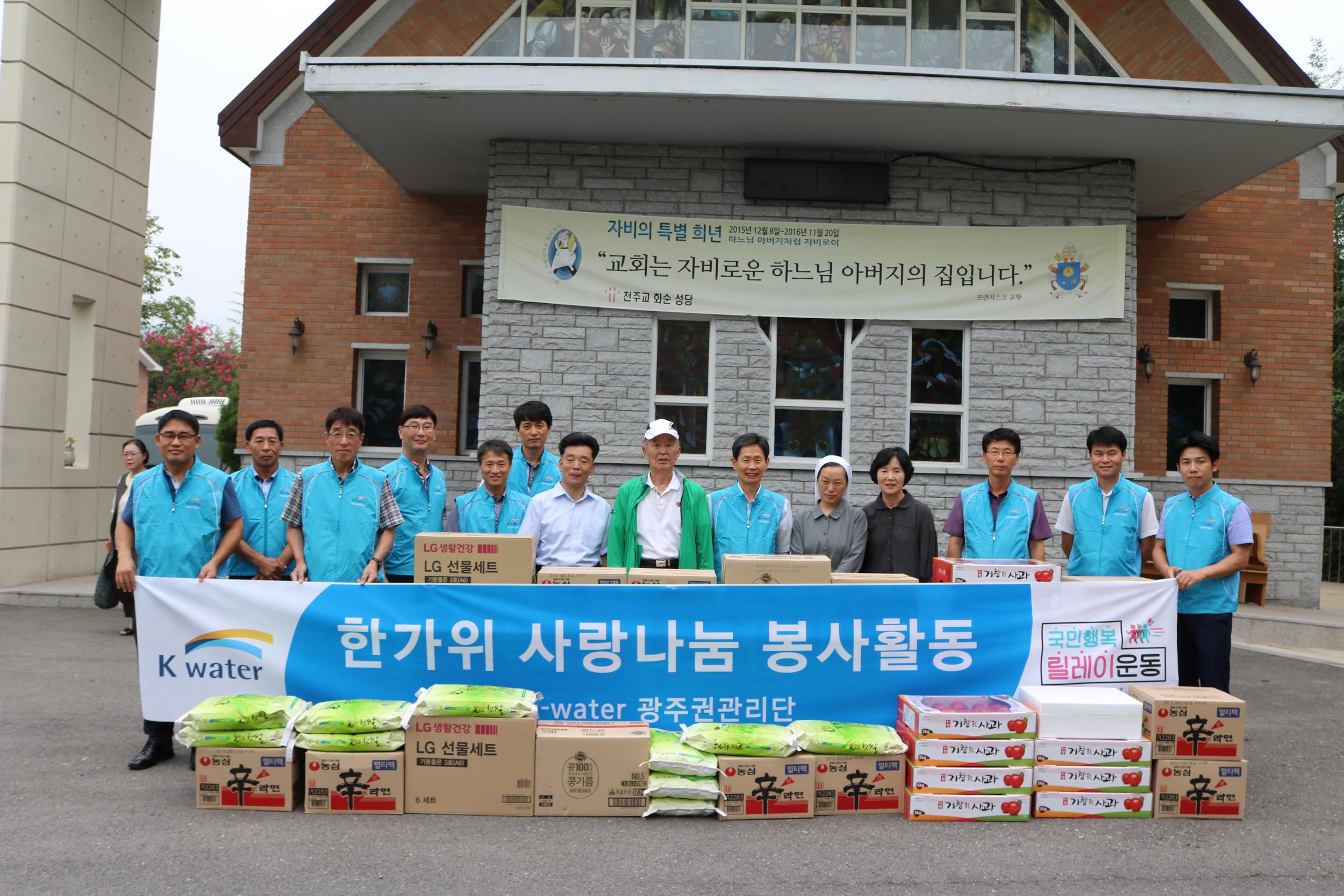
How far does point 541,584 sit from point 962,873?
2279 mm

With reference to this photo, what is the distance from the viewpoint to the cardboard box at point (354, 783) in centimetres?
425

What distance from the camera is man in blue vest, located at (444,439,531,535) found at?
5793mm

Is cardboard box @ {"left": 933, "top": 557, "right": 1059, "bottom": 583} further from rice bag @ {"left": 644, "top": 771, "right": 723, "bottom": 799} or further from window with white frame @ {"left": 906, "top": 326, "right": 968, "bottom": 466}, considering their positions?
window with white frame @ {"left": 906, "top": 326, "right": 968, "bottom": 466}

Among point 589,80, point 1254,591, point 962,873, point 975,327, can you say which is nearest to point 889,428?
point 975,327

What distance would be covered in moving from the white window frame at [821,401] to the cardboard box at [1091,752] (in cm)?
521

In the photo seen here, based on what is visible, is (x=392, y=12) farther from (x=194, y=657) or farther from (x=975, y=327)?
(x=194, y=657)

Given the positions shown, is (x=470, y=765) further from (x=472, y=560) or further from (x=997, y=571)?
(x=997, y=571)

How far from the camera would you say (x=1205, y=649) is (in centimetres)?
522

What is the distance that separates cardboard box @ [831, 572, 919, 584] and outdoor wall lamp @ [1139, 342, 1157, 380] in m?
8.09

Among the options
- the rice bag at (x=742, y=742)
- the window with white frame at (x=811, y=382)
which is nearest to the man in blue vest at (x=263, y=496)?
the rice bag at (x=742, y=742)

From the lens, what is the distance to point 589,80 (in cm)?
830

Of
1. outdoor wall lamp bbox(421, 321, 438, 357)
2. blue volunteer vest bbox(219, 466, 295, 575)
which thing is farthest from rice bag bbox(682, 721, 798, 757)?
outdoor wall lamp bbox(421, 321, 438, 357)

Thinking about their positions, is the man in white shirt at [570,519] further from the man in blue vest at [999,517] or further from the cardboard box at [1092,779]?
the cardboard box at [1092,779]

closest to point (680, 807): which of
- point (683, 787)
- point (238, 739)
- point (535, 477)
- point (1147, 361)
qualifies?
point (683, 787)
